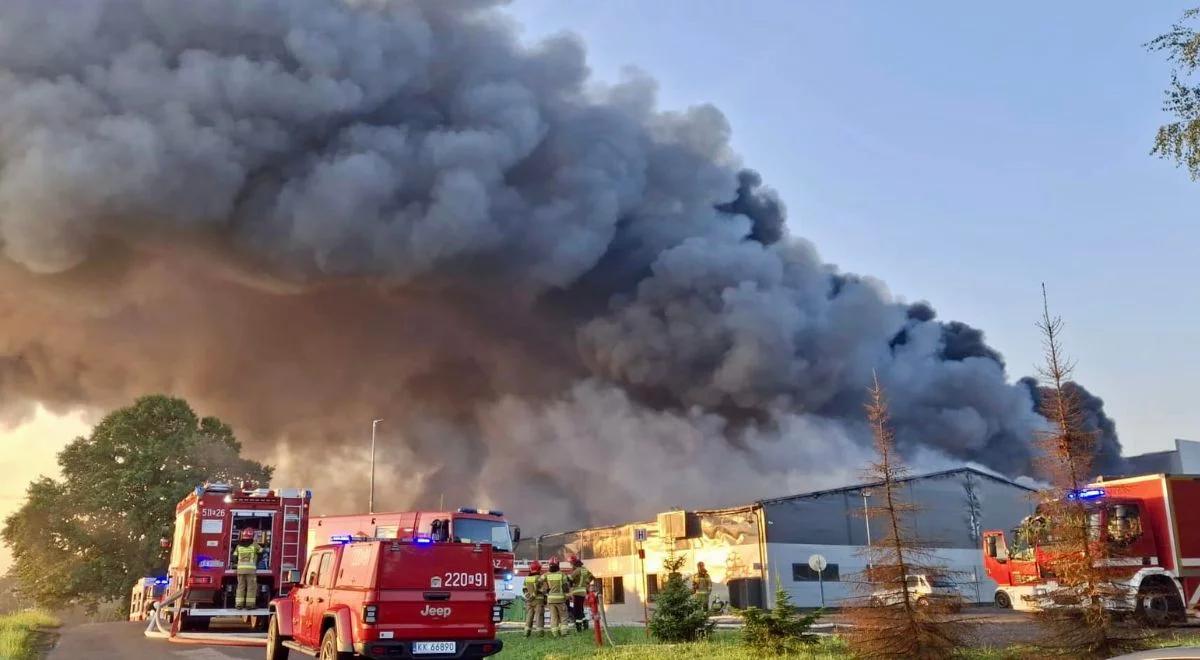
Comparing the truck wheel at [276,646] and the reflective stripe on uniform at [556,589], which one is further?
the reflective stripe on uniform at [556,589]

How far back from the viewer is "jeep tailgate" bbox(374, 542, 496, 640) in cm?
1001

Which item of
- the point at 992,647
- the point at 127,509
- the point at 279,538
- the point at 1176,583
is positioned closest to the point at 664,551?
the point at 279,538

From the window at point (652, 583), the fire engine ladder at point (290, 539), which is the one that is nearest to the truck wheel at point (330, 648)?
the fire engine ladder at point (290, 539)

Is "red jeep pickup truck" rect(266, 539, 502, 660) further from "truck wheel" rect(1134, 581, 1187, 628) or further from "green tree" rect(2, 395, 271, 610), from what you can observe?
"green tree" rect(2, 395, 271, 610)

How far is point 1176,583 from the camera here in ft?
51.1

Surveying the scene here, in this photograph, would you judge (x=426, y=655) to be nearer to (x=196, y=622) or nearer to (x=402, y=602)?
(x=402, y=602)

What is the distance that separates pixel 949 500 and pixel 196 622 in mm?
25001

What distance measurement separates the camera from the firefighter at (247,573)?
18281 mm

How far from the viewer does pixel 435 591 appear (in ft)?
33.9

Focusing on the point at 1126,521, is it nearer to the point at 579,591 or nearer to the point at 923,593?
the point at 923,593

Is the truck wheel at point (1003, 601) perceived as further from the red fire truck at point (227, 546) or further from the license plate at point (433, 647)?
the red fire truck at point (227, 546)

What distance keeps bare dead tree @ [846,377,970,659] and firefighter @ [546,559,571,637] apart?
788 centimetres

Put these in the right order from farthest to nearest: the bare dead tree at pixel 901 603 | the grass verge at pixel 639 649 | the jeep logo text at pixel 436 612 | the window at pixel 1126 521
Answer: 1. the window at pixel 1126 521
2. the grass verge at pixel 639 649
3. the jeep logo text at pixel 436 612
4. the bare dead tree at pixel 901 603

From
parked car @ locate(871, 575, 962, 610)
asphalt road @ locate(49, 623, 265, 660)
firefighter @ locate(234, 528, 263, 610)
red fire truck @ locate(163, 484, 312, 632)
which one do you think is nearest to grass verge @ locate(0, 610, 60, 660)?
asphalt road @ locate(49, 623, 265, 660)
